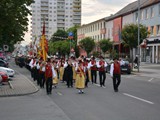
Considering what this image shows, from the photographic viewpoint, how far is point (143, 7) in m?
61.8

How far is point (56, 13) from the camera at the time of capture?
17438cm

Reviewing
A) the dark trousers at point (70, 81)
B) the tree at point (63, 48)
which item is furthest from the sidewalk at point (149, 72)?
the tree at point (63, 48)

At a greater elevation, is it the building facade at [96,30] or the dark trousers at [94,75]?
the building facade at [96,30]

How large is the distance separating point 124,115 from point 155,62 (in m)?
47.9

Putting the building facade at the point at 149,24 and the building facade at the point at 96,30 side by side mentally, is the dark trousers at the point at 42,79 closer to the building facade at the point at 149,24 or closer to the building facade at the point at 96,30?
the building facade at the point at 149,24

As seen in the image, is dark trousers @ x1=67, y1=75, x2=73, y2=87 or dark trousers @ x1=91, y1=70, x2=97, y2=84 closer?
dark trousers @ x1=67, y1=75, x2=73, y2=87

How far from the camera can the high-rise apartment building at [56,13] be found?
561 feet

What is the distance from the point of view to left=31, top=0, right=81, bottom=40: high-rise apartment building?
17112 cm

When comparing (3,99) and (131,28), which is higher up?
(131,28)

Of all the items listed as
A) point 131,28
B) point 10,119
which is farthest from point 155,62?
point 10,119

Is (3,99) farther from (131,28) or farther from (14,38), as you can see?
(131,28)

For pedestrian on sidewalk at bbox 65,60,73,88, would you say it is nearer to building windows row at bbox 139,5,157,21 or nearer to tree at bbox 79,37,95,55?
building windows row at bbox 139,5,157,21

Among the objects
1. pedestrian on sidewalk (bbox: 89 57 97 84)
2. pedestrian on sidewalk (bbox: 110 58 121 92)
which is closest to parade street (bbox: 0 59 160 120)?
pedestrian on sidewalk (bbox: 110 58 121 92)

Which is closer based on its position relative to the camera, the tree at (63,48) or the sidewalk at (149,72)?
the sidewalk at (149,72)
